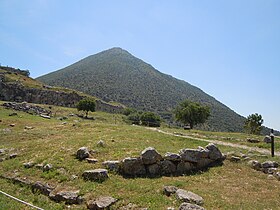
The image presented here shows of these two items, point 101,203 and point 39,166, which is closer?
point 101,203

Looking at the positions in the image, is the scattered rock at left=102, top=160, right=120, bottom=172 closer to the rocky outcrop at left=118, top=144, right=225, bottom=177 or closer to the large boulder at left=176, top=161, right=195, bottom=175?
the rocky outcrop at left=118, top=144, right=225, bottom=177

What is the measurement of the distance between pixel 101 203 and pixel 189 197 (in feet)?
13.6

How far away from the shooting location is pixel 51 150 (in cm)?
2125

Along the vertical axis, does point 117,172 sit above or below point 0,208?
above

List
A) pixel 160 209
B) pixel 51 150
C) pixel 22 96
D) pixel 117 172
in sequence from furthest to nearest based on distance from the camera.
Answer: pixel 22 96 → pixel 51 150 → pixel 117 172 → pixel 160 209

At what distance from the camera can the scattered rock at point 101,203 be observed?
12.7 m

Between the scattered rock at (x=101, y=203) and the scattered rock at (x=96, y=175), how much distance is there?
241 centimetres

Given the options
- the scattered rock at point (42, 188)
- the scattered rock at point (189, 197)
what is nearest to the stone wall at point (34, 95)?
the scattered rock at point (42, 188)

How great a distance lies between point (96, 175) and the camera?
621 inches

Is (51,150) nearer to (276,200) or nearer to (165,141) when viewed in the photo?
(165,141)

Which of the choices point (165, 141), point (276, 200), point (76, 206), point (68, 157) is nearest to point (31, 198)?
point (76, 206)

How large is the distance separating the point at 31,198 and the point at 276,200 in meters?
12.7

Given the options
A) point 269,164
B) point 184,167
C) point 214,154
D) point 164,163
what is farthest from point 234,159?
point 164,163

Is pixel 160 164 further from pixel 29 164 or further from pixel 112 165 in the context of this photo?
pixel 29 164
